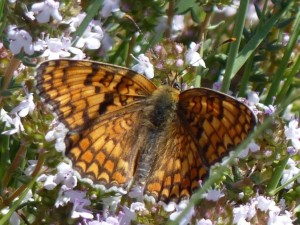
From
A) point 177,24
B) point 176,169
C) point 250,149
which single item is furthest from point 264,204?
point 177,24

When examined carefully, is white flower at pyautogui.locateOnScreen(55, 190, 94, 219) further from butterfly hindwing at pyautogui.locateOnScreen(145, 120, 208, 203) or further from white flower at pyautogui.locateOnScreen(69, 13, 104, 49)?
white flower at pyautogui.locateOnScreen(69, 13, 104, 49)

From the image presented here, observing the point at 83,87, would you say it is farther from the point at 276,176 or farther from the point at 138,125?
the point at 276,176

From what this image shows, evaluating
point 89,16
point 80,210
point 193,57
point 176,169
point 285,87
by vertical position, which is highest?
point 89,16

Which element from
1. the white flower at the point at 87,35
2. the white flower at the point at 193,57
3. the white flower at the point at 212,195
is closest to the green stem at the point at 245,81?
the white flower at the point at 193,57

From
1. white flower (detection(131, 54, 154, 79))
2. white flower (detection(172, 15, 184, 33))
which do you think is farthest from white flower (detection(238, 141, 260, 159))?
white flower (detection(172, 15, 184, 33))

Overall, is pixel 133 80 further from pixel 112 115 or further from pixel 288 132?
pixel 288 132

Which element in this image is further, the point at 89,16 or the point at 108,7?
the point at 108,7

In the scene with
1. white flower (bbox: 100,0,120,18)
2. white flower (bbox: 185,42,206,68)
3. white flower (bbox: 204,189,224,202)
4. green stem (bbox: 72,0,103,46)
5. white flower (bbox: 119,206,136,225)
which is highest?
green stem (bbox: 72,0,103,46)

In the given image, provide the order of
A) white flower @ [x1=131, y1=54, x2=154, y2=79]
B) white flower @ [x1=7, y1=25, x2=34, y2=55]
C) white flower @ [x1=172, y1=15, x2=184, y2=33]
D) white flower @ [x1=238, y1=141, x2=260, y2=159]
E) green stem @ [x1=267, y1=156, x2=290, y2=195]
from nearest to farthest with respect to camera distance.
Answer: white flower @ [x1=7, y1=25, x2=34, y2=55] < white flower @ [x1=238, y1=141, x2=260, y2=159] < green stem @ [x1=267, y1=156, x2=290, y2=195] < white flower @ [x1=131, y1=54, x2=154, y2=79] < white flower @ [x1=172, y1=15, x2=184, y2=33]
